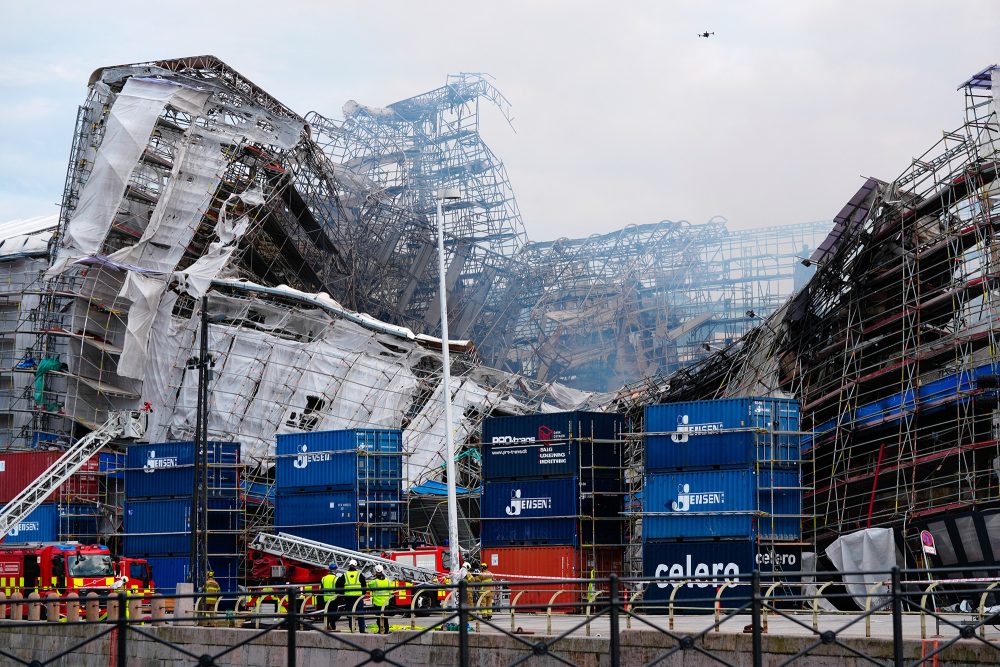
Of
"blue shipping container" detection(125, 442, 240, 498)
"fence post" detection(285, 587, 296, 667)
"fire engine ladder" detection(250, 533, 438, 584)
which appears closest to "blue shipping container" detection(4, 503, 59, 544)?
"blue shipping container" detection(125, 442, 240, 498)

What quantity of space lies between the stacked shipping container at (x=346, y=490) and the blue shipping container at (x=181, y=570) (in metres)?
3.12

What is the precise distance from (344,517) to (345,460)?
1923 mm

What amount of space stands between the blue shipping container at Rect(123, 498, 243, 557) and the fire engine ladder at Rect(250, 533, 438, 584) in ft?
10.2

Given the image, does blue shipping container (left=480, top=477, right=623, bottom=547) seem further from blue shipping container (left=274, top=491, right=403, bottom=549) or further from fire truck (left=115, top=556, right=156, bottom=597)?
fire truck (left=115, top=556, right=156, bottom=597)

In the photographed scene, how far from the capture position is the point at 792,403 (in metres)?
34.7

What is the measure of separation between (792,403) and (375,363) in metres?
26.3

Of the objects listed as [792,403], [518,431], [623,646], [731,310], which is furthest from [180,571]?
[731,310]

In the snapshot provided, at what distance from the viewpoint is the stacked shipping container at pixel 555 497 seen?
37.7 m

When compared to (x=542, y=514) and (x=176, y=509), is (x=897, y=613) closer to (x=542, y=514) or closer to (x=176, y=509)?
(x=542, y=514)

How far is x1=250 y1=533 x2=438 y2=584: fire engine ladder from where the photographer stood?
129 ft

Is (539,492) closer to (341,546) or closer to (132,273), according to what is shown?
(341,546)

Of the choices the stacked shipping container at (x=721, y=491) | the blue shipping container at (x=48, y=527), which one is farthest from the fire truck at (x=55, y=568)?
the stacked shipping container at (x=721, y=491)

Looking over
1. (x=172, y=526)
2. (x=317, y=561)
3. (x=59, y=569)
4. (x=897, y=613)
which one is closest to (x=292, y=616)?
(x=897, y=613)

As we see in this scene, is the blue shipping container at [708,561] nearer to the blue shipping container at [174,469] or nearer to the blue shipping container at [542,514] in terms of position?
the blue shipping container at [542,514]
